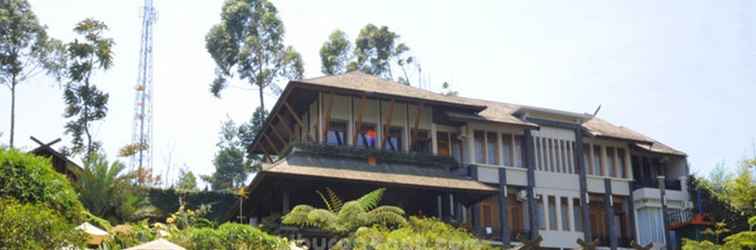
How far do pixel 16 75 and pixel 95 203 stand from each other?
38.7 feet

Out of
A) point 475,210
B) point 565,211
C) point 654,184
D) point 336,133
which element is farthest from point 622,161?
point 336,133

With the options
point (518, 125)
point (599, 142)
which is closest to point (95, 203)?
point (518, 125)

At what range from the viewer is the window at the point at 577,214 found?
27531 mm

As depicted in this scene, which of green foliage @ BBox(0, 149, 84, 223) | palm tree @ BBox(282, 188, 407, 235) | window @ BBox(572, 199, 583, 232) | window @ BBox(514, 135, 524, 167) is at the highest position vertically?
window @ BBox(514, 135, 524, 167)

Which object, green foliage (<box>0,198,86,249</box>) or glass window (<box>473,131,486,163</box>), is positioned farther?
glass window (<box>473,131,486,163</box>)

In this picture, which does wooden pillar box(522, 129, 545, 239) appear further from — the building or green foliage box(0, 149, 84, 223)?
green foliage box(0, 149, 84, 223)

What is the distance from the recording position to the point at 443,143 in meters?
26.3

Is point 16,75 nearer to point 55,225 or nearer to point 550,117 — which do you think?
point 550,117

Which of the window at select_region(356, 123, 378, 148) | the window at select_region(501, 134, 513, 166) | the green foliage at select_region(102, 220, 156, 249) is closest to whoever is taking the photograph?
the green foliage at select_region(102, 220, 156, 249)

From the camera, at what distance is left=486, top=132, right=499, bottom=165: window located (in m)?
26.7

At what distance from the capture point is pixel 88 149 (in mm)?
35062

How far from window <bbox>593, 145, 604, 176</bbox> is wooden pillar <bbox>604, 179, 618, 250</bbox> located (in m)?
0.49

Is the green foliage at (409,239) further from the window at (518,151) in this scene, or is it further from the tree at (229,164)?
the tree at (229,164)

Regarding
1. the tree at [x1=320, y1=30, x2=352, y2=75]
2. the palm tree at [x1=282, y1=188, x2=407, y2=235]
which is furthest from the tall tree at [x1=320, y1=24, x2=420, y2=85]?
the palm tree at [x1=282, y1=188, x2=407, y2=235]
